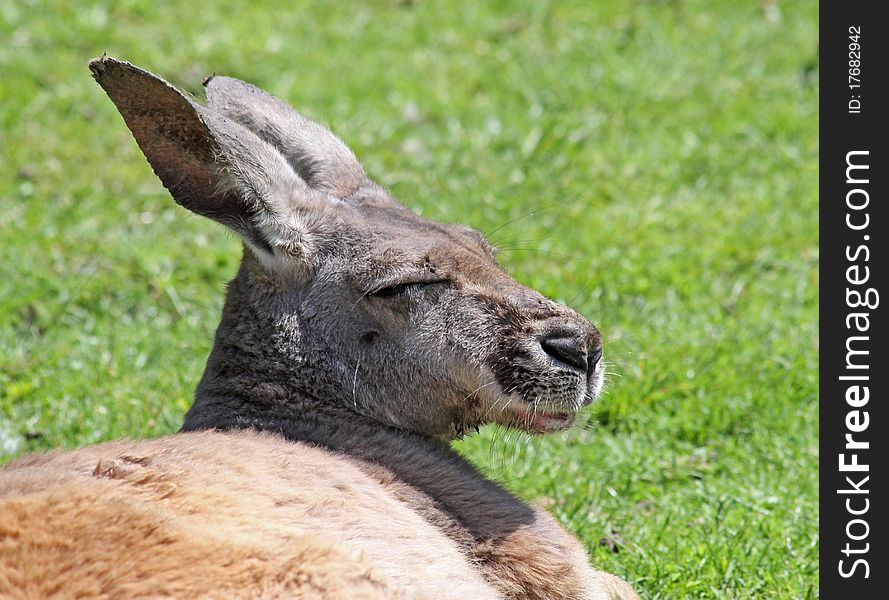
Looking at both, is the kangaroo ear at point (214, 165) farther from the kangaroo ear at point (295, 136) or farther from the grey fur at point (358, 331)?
the kangaroo ear at point (295, 136)

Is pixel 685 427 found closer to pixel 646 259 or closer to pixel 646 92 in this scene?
pixel 646 259

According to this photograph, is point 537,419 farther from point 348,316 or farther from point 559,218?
point 559,218

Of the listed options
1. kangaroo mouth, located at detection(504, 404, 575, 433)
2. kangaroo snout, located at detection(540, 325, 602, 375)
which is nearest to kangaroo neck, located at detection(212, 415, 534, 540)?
kangaroo mouth, located at detection(504, 404, 575, 433)

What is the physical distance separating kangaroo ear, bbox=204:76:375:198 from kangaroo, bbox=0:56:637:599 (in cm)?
10

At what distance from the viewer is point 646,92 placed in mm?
9453

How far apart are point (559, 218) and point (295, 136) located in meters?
3.17

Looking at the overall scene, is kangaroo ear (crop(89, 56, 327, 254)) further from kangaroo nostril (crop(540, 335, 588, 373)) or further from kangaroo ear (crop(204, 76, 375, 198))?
kangaroo nostril (crop(540, 335, 588, 373))

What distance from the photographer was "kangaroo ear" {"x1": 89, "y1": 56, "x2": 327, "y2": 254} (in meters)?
4.14

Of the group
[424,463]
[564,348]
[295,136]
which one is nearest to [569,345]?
[564,348]

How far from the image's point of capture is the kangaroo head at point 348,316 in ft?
13.5

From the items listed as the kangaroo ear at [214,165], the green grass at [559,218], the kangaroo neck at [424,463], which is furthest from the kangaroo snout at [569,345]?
the green grass at [559,218]

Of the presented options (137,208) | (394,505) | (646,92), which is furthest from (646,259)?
(394,505)

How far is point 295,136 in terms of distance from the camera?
502cm

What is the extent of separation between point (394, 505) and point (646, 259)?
4.00 metres
